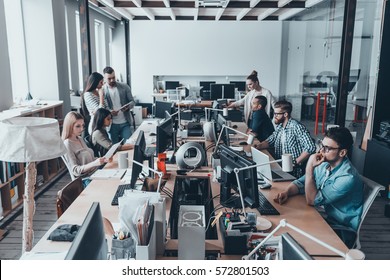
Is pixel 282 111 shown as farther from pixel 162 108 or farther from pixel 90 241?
pixel 90 241

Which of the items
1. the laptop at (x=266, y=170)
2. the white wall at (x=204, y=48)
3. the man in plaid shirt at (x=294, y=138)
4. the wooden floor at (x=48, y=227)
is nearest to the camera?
the laptop at (x=266, y=170)

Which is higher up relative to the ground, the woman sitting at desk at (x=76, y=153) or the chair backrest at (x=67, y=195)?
the woman sitting at desk at (x=76, y=153)

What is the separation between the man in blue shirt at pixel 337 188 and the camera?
2.42 m

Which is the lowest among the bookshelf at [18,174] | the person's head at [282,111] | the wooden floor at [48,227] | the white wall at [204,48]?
the wooden floor at [48,227]

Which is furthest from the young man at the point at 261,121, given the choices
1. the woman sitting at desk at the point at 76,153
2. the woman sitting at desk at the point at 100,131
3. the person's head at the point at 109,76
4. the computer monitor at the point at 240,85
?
the computer monitor at the point at 240,85

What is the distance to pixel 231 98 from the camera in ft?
29.1

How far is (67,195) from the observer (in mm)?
2521

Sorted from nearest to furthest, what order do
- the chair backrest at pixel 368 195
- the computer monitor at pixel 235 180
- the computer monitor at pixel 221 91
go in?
the computer monitor at pixel 235 180
the chair backrest at pixel 368 195
the computer monitor at pixel 221 91

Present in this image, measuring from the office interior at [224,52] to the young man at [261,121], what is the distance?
1.14 meters

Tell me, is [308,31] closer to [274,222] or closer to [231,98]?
[231,98]

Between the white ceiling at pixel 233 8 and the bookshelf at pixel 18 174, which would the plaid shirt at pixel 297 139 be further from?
the white ceiling at pixel 233 8

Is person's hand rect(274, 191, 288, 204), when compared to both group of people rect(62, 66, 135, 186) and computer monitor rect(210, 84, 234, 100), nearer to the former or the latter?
group of people rect(62, 66, 135, 186)

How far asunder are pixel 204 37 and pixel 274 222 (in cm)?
874
